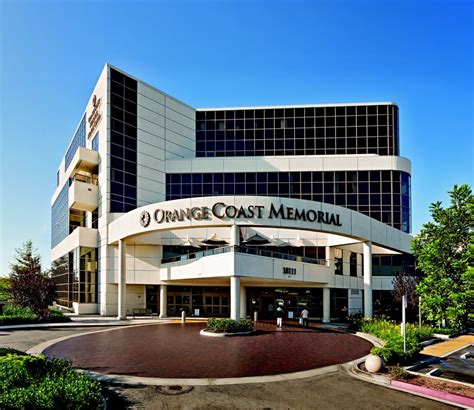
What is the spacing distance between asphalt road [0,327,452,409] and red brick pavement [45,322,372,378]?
1.82 m

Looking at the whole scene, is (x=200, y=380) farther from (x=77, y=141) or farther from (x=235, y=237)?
(x=77, y=141)

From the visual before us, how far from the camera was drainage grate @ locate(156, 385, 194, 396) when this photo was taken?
1297 centimetres

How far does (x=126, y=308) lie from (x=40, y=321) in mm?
9448

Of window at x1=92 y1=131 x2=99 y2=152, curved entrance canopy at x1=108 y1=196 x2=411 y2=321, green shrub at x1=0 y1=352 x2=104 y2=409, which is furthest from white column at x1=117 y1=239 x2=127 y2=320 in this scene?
green shrub at x1=0 y1=352 x2=104 y2=409

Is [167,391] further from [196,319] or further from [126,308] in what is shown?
[126,308]

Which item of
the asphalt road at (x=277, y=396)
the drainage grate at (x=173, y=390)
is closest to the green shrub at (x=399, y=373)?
the asphalt road at (x=277, y=396)

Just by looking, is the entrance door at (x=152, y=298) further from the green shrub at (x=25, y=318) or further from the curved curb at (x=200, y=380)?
the curved curb at (x=200, y=380)

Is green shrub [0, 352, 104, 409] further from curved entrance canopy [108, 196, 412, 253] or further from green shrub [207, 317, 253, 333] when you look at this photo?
curved entrance canopy [108, 196, 412, 253]

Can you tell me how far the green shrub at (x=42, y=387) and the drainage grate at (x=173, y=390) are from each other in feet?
8.16

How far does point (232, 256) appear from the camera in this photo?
28906 millimetres

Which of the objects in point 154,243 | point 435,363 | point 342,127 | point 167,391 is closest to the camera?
point 167,391

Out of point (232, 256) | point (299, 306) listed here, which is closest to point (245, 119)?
point (299, 306)

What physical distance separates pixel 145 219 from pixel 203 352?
→ 15.7 metres

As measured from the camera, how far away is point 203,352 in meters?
19.9
